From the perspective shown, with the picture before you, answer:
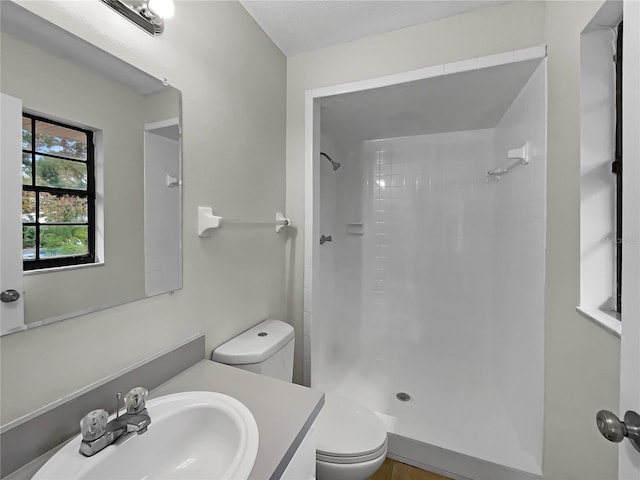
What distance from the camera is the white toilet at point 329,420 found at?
3.58 ft

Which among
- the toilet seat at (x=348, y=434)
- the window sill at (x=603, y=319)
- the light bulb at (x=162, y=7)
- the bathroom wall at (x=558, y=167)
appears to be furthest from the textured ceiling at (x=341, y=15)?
the toilet seat at (x=348, y=434)

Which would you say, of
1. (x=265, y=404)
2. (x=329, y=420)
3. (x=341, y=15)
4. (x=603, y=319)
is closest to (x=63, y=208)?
(x=265, y=404)

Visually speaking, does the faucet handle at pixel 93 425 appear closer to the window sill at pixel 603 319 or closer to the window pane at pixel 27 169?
the window pane at pixel 27 169

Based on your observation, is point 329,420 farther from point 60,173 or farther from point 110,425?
point 60,173

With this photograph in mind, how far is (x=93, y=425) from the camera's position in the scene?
0.60 metres

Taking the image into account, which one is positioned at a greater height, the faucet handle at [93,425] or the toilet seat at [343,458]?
the faucet handle at [93,425]

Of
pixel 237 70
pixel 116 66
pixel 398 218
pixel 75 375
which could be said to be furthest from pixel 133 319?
pixel 398 218

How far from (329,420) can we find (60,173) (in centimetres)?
134

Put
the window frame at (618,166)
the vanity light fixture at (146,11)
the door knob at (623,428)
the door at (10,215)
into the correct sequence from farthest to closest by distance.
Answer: the window frame at (618,166), the vanity light fixture at (146,11), the door at (10,215), the door knob at (623,428)

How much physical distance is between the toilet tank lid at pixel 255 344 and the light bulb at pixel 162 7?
1179 millimetres

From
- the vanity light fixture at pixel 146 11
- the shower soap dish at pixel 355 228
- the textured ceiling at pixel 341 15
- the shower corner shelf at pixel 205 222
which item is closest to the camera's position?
the vanity light fixture at pixel 146 11

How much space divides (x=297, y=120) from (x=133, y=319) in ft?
4.36

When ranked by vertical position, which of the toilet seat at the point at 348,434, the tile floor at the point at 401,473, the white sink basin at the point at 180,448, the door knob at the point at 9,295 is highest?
the door knob at the point at 9,295

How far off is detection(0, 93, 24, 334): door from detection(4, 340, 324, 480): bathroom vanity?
26 centimetres
